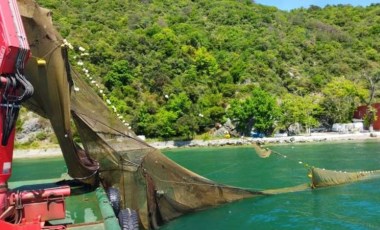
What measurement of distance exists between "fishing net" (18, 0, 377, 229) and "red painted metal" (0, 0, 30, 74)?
2.60m

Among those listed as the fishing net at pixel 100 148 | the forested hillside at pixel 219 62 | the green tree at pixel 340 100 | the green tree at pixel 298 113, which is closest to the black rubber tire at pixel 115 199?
the fishing net at pixel 100 148

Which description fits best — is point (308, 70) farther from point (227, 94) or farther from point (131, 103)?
point (131, 103)

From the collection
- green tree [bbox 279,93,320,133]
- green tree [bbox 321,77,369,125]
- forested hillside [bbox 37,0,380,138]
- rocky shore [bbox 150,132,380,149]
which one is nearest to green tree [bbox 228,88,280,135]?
forested hillside [bbox 37,0,380,138]

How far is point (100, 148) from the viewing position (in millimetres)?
12289

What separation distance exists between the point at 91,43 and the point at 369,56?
215ft

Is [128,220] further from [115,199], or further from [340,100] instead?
[340,100]

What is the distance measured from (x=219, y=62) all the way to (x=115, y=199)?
258 ft

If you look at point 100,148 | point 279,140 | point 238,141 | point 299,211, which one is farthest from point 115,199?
point 279,140

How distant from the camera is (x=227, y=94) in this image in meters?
78.1

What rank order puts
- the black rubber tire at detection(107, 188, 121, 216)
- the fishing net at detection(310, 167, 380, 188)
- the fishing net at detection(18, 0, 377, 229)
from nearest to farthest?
the fishing net at detection(18, 0, 377, 229)
the black rubber tire at detection(107, 188, 121, 216)
the fishing net at detection(310, 167, 380, 188)

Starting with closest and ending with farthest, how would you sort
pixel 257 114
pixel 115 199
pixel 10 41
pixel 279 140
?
pixel 10 41
pixel 115 199
pixel 279 140
pixel 257 114

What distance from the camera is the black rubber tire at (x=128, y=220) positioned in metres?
10.9

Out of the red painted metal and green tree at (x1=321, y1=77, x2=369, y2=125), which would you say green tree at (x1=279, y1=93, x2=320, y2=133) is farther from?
the red painted metal

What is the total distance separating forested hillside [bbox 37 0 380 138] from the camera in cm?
6712
